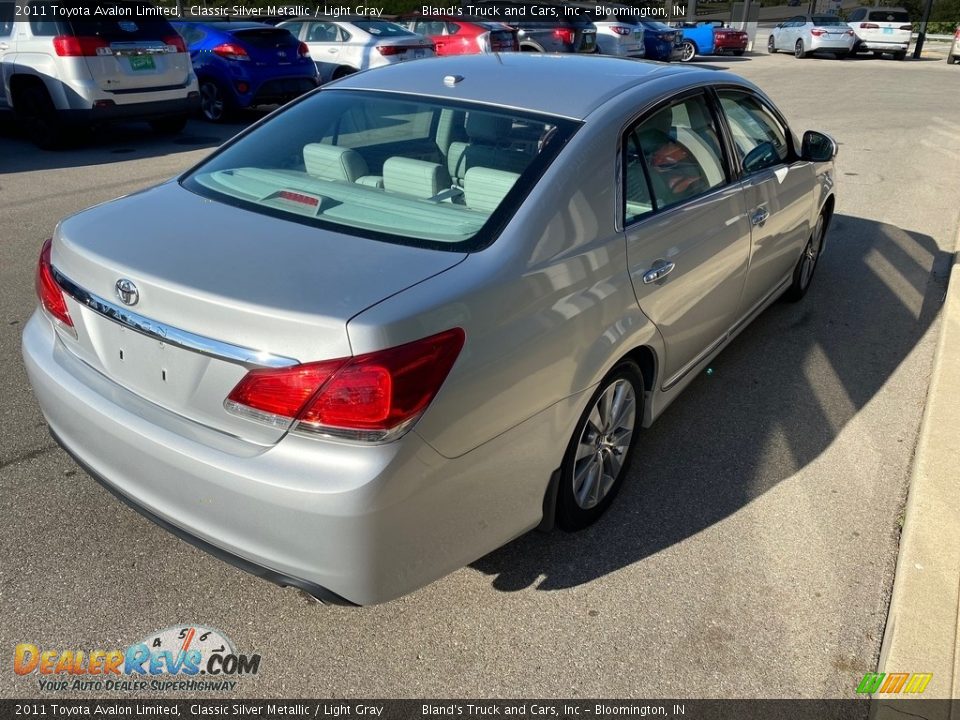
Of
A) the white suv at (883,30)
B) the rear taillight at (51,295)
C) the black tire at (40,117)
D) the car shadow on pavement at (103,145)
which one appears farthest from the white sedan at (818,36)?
the rear taillight at (51,295)

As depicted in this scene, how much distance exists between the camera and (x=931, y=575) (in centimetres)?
301

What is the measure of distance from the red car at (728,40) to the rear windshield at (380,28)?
16577mm

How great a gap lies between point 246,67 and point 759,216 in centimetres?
965

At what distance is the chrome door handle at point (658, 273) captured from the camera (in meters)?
3.09

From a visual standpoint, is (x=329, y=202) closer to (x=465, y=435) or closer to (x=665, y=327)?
(x=465, y=435)

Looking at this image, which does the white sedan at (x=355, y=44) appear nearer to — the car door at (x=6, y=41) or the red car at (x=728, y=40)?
the car door at (x=6, y=41)

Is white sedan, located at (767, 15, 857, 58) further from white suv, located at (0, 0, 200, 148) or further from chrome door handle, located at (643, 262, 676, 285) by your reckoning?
chrome door handle, located at (643, 262, 676, 285)

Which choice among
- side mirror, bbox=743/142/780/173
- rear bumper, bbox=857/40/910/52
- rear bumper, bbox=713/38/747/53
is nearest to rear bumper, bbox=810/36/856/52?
rear bumper, bbox=857/40/910/52

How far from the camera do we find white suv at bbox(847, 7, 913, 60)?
28172 millimetres

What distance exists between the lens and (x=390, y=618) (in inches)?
109

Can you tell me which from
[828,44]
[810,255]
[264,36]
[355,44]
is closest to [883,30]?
[828,44]

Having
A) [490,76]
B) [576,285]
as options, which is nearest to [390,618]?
[576,285]

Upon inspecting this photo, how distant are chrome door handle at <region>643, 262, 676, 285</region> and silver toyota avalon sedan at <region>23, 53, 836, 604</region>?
10mm

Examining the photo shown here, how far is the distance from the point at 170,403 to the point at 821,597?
7.37ft
